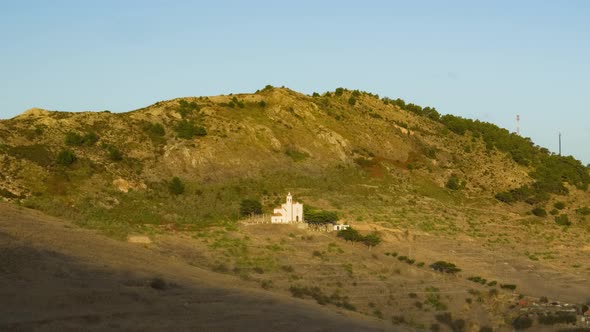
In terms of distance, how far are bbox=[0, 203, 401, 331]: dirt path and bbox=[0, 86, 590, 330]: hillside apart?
534 cm

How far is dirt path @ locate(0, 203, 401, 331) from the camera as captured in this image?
25234 mm

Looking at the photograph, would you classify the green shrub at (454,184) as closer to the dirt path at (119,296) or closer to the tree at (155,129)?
the tree at (155,129)

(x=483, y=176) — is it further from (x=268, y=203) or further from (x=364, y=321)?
(x=364, y=321)

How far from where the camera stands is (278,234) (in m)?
56.9

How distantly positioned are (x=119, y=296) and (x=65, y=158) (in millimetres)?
38736

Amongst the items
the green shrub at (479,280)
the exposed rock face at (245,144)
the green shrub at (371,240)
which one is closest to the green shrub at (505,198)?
the exposed rock face at (245,144)

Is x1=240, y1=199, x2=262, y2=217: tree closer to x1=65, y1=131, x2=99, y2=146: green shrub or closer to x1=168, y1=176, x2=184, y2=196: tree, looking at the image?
x1=168, y1=176, x2=184, y2=196: tree

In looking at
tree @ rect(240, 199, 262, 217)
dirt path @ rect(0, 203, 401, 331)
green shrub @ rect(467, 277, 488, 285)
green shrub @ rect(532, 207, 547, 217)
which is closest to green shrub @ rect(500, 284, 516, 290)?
green shrub @ rect(467, 277, 488, 285)

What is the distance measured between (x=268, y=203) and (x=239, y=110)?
21232 mm

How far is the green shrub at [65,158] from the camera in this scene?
6456cm

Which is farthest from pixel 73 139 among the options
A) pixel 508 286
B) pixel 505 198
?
pixel 505 198

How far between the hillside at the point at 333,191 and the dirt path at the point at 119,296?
210 inches

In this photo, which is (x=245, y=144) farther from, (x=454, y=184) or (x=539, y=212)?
(x=539, y=212)

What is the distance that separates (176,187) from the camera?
66.6 metres
